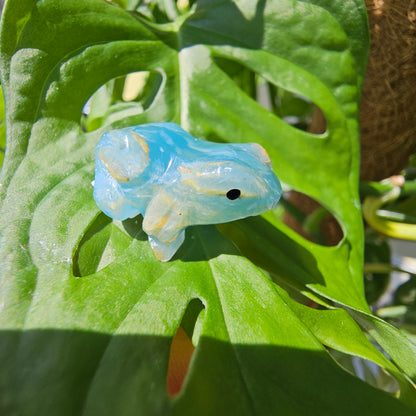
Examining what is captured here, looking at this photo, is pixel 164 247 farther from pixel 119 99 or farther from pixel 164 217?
pixel 119 99

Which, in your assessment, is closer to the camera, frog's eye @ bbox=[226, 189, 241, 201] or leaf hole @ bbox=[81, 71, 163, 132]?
frog's eye @ bbox=[226, 189, 241, 201]

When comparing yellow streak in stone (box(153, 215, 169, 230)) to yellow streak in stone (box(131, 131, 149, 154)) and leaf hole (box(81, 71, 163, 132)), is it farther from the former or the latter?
leaf hole (box(81, 71, 163, 132))

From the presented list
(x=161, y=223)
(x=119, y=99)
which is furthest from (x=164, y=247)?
(x=119, y=99)

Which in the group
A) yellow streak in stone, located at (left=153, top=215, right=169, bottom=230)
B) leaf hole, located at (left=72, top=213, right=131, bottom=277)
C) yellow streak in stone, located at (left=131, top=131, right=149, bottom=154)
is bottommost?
leaf hole, located at (left=72, top=213, right=131, bottom=277)

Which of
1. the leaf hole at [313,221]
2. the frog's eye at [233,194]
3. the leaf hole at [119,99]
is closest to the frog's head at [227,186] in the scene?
the frog's eye at [233,194]

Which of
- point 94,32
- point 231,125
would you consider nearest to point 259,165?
point 231,125

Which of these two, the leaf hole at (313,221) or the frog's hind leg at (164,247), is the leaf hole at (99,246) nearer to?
the frog's hind leg at (164,247)

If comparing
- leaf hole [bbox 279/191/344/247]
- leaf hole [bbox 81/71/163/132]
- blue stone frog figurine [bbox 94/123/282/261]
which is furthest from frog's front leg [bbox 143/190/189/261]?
leaf hole [bbox 279/191/344/247]
